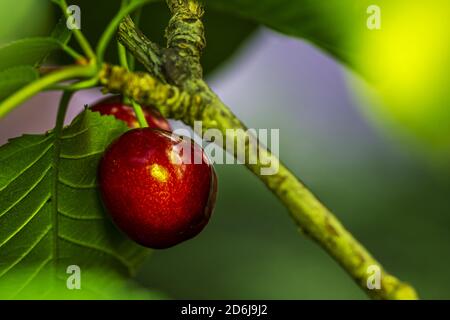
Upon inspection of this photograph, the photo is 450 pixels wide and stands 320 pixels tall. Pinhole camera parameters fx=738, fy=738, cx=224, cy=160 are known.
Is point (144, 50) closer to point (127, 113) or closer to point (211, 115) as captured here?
point (211, 115)

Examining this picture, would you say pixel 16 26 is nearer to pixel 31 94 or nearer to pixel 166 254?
pixel 31 94

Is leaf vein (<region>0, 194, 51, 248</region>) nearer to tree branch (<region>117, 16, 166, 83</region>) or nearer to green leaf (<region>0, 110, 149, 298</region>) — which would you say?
green leaf (<region>0, 110, 149, 298</region>)

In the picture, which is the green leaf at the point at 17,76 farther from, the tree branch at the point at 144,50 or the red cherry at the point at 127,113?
the red cherry at the point at 127,113

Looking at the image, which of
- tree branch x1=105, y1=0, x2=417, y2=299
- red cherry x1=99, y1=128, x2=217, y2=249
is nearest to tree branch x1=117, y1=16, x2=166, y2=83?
tree branch x1=105, y1=0, x2=417, y2=299

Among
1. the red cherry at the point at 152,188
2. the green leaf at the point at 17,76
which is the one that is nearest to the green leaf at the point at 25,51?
the green leaf at the point at 17,76
